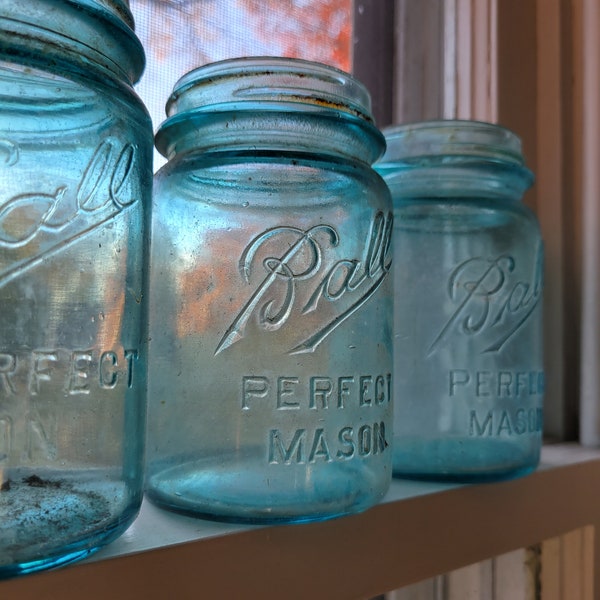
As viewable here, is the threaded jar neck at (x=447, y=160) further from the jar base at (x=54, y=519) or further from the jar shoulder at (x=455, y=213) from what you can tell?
the jar base at (x=54, y=519)

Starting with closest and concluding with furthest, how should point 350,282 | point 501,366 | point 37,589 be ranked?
point 37,589 < point 350,282 < point 501,366

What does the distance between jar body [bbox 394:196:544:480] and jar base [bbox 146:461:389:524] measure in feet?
0.37

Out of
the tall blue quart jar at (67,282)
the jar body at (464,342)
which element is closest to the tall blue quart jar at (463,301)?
the jar body at (464,342)

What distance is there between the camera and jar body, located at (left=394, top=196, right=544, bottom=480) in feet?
1.60

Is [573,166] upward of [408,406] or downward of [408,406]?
upward

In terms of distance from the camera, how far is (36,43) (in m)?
0.30

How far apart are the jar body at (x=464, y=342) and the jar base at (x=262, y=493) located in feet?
0.37

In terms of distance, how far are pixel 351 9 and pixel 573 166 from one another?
29 centimetres

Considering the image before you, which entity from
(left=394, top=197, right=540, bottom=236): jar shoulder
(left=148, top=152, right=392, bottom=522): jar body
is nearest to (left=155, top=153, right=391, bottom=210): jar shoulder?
(left=148, top=152, right=392, bottom=522): jar body

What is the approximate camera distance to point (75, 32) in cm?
31

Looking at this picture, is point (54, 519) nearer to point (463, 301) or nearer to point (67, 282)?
point (67, 282)

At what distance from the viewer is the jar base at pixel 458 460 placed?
0.47 m

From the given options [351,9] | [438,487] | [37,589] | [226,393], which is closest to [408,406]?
[438,487]

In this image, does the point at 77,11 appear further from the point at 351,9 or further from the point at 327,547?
the point at 351,9
